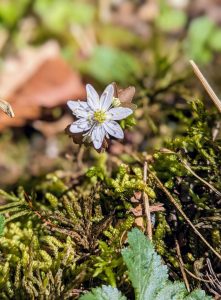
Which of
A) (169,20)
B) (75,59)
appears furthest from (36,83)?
(169,20)

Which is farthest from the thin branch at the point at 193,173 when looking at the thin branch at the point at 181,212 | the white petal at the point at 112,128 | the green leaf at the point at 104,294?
the green leaf at the point at 104,294

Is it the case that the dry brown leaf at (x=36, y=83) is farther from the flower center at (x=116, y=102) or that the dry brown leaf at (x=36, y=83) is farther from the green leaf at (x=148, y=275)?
the green leaf at (x=148, y=275)

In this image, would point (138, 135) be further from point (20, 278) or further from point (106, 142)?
point (20, 278)

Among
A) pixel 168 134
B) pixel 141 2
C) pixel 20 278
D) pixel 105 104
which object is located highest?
pixel 141 2

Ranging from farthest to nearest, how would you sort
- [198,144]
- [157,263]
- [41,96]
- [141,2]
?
[141,2]
[41,96]
[198,144]
[157,263]

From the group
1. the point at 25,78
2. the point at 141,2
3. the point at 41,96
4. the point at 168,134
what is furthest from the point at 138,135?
the point at 141,2

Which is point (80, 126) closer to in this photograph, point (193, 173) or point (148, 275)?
point (193, 173)
